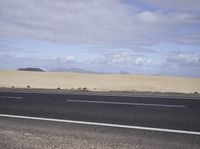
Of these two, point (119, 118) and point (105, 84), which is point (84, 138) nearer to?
point (119, 118)

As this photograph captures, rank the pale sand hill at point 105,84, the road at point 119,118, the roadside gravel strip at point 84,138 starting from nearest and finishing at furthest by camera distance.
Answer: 1. the roadside gravel strip at point 84,138
2. the road at point 119,118
3. the pale sand hill at point 105,84

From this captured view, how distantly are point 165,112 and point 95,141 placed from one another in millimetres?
4707

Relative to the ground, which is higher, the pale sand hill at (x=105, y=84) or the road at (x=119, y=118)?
the pale sand hill at (x=105, y=84)

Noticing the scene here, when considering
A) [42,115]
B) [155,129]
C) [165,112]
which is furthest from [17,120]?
[165,112]

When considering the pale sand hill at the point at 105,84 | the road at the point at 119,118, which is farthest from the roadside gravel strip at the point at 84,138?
the pale sand hill at the point at 105,84

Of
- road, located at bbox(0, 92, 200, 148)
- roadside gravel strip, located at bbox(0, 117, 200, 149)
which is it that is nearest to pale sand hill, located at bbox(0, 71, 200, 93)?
road, located at bbox(0, 92, 200, 148)

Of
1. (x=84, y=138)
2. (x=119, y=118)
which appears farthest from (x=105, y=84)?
(x=84, y=138)

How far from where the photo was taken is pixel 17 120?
968cm

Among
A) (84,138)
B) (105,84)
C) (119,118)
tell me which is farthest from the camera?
(105,84)

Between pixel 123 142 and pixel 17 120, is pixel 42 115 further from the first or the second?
pixel 123 142

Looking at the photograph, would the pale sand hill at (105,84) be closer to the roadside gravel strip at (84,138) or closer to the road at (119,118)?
the road at (119,118)

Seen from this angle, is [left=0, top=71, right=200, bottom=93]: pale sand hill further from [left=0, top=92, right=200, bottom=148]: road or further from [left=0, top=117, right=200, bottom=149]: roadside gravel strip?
[left=0, top=117, right=200, bottom=149]: roadside gravel strip

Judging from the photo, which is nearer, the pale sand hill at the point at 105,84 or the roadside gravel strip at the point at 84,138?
the roadside gravel strip at the point at 84,138

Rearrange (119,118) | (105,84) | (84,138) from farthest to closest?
(105,84)
(119,118)
(84,138)
